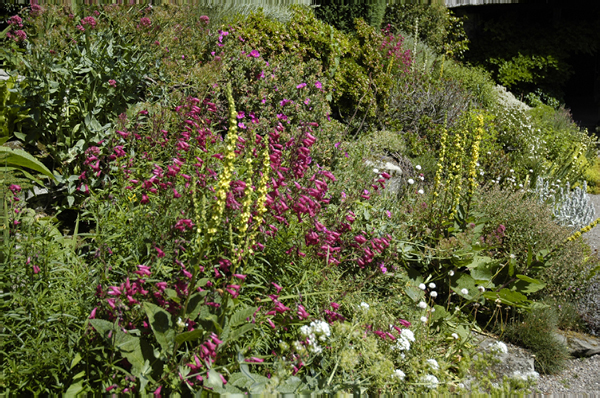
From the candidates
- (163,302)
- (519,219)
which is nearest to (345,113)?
(519,219)

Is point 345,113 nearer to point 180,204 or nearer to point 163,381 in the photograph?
point 180,204

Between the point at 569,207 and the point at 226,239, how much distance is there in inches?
173

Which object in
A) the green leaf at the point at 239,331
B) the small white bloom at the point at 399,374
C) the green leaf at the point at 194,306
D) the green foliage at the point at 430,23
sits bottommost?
the small white bloom at the point at 399,374

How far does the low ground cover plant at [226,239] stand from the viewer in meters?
2.11

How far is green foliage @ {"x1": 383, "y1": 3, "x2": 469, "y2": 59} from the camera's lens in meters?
10.4

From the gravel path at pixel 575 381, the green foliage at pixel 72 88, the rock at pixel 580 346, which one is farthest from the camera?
the rock at pixel 580 346

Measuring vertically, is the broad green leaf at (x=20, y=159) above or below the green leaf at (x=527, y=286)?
above

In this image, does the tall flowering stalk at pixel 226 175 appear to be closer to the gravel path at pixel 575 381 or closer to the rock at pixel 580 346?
the gravel path at pixel 575 381

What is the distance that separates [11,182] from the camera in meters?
2.85

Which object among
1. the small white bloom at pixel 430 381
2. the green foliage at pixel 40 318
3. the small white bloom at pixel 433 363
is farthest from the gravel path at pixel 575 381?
the green foliage at pixel 40 318

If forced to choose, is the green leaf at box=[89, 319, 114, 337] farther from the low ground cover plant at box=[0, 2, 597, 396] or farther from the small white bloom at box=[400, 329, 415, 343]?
the small white bloom at box=[400, 329, 415, 343]

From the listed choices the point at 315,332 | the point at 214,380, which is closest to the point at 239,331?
the point at 214,380

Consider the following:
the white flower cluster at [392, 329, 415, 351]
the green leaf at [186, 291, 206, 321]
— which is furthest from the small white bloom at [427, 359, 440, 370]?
the green leaf at [186, 291, 206, 321]

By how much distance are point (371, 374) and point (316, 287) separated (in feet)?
1.95
